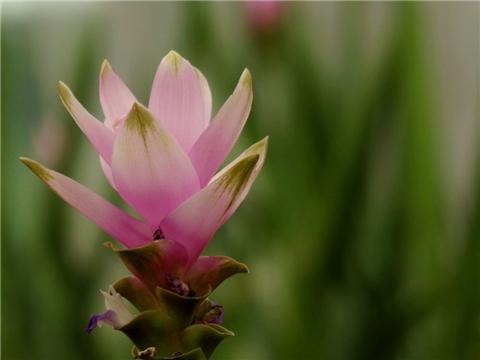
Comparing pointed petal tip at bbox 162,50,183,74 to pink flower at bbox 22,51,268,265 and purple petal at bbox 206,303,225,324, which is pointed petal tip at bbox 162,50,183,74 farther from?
purple petal at bbox 206,303,225,324

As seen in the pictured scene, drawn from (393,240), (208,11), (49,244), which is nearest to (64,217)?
(49,244)

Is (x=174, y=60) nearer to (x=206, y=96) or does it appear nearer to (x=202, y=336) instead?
(x=206, y=96)

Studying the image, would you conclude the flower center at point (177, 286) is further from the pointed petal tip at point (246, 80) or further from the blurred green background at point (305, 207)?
the blurred green background at point (305, 207)

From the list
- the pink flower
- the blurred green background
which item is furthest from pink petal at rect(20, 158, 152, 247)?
the blurred green background

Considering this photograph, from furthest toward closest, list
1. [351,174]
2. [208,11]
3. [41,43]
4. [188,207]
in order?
[41,43]
[208,11]
[351,174]
[188,207]

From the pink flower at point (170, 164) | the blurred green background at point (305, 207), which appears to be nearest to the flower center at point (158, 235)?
the pink flower at point (170, 164)

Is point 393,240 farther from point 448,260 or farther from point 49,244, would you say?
point 49,244
